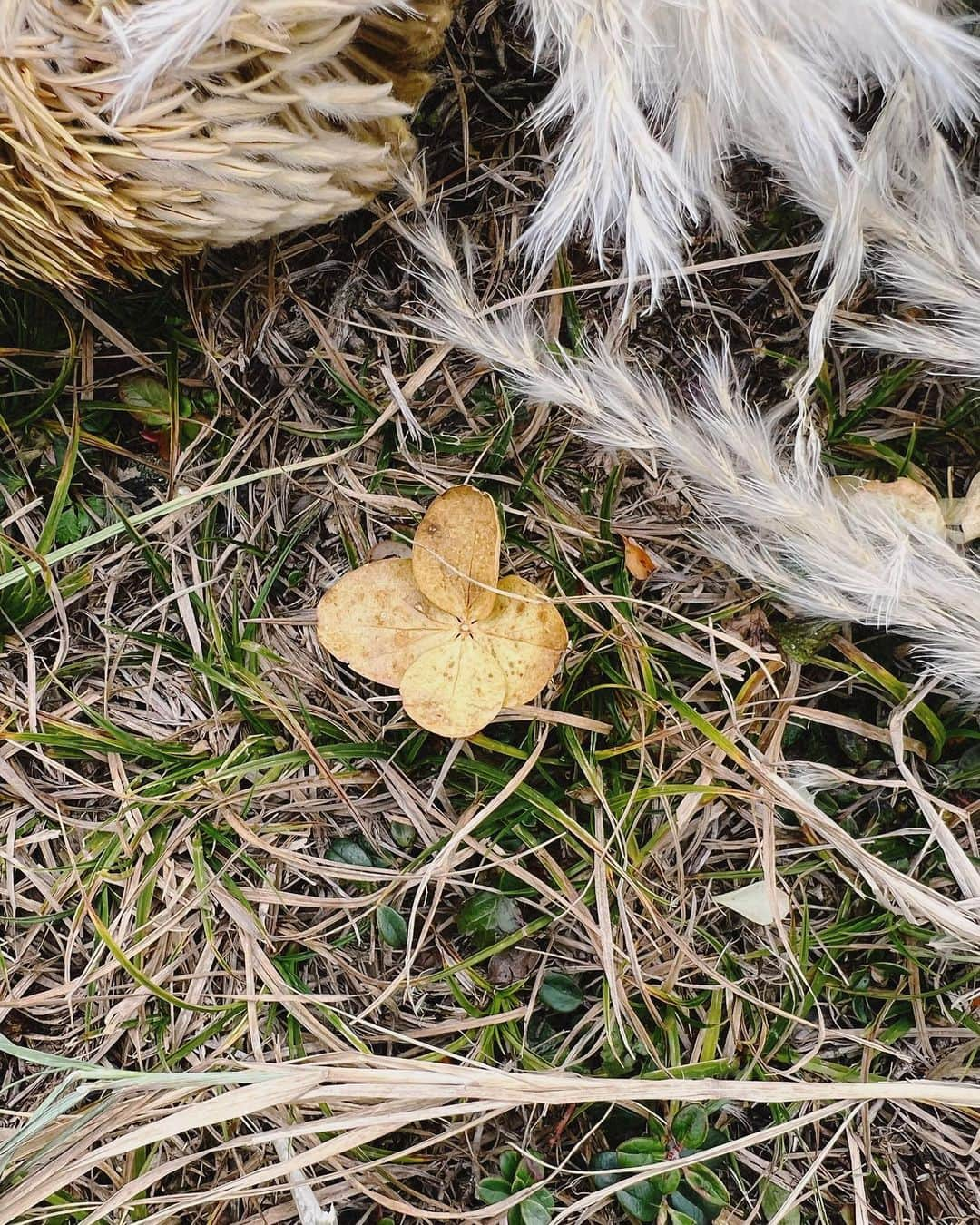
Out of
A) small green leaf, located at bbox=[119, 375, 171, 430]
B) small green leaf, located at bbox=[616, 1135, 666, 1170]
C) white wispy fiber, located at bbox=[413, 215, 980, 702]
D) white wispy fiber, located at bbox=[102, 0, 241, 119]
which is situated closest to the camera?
white wispy fiber, located at bbox=[102, 0, 241, 119]

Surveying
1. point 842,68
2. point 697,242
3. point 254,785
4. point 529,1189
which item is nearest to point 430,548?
point 254,785

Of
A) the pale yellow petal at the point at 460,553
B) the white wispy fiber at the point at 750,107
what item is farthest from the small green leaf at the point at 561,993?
the white wispy fiber at the point at 750,107

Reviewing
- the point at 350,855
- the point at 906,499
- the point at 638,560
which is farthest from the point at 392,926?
the point at 906,499

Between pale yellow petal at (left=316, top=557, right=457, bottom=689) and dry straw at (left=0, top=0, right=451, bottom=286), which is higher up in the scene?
dry straw at (left=0, top=0, right=451, bottom=286)

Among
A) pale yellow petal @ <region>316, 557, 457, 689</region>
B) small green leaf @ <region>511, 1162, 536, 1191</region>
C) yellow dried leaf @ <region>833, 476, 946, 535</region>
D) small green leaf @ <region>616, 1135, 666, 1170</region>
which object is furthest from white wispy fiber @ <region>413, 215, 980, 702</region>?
small green leaf @ <region>511, 1162, 536, 1191</region>

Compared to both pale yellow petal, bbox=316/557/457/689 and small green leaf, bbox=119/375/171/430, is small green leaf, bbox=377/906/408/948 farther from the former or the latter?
small green leaf, bbox=119/375/171/430

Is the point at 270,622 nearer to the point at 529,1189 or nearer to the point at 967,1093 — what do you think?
the point at 529,1189
